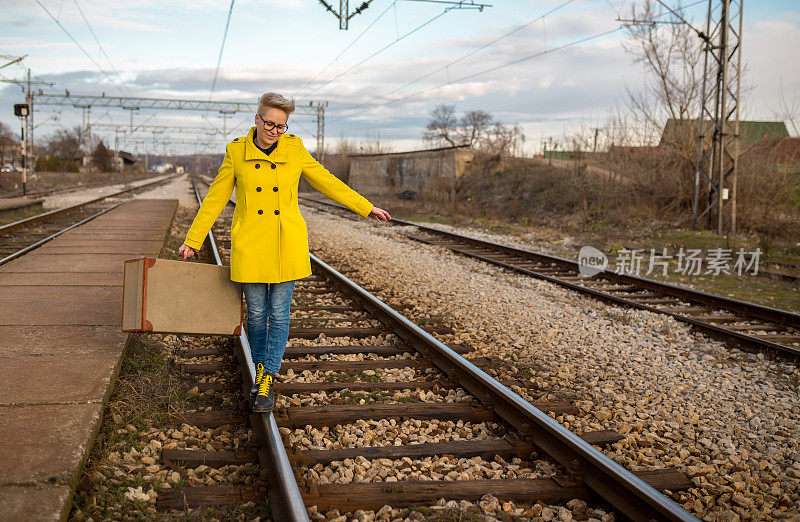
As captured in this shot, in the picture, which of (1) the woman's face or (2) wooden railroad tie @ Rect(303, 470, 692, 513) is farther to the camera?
(1) the woman's face

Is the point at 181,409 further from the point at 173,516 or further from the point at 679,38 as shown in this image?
the point at 679,38

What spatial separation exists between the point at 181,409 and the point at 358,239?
10909mm

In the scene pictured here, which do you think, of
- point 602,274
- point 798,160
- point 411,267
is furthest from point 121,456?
point 798,160

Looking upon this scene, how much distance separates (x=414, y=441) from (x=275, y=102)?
2158 millimetres

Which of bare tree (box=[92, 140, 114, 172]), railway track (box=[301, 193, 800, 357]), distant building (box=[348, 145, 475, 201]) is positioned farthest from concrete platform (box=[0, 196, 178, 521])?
bare tree (box=[92, 140, 114, 172])

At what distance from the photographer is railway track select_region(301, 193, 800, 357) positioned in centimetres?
662

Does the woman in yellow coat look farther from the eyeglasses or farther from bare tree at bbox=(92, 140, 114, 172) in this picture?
bare tree at bbox=(92, 140, 114, 172)

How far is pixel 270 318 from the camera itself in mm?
3971

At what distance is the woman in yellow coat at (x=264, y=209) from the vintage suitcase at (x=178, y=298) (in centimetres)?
24

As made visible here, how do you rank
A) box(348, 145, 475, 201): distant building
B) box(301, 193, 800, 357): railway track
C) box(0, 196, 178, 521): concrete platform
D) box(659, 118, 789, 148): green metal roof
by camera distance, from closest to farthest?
box(0, 196, 178, 521): concrete platform < box(301, 193, 800, 357): railway track < box(659, 118, 789, 148): green metal roof < box(348, 145, 475, 201): distant building

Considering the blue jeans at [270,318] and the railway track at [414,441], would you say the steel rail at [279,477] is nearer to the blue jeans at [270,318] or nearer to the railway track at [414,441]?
the railway track at [414,441]

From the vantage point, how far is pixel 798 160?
16.2 metres

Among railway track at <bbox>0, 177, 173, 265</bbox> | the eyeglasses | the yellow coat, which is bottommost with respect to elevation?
railway track at <bbox>0, 177, 173, 265</bbox>

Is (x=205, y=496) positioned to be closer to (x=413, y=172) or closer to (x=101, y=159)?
(x=413, y=172)
